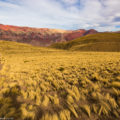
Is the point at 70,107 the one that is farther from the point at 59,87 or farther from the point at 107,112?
the point at 59,87

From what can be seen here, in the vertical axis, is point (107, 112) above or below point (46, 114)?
above

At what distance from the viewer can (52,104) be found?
4.45 meters

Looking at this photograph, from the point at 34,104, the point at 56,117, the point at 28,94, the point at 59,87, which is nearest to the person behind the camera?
the point at 56,117

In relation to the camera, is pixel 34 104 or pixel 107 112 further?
pixel 34 104

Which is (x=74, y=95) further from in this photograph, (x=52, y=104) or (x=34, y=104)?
(x=34, y=104)

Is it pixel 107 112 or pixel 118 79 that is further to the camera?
pixel 118 79

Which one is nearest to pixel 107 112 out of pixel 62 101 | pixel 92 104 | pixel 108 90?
pixel 92 104

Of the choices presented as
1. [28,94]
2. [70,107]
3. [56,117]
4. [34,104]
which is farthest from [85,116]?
[28,94]

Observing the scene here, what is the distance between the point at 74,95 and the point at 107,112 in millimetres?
1774

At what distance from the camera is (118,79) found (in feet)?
18.6

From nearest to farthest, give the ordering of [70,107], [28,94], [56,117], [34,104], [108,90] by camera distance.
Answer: [56,117] → [70,107] → [34,104] → [108,90] → [28,94]

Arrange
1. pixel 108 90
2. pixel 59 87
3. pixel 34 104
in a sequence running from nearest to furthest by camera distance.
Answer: pixel 34 104, pixel 108 90, pixel 59 87

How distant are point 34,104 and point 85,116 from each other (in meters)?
2.61

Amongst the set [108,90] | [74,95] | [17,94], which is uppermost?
[108,90]
